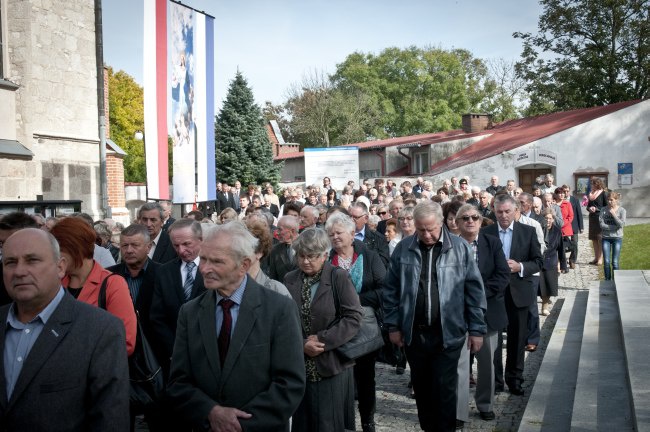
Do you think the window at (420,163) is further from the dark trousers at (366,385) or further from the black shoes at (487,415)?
the dark trousers at (366,385)

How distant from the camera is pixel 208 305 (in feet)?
11.8

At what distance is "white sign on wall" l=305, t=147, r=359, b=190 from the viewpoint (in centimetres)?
2958

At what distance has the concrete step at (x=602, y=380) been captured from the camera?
5.50 meters

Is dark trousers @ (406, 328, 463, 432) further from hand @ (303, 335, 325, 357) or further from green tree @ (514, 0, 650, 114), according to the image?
green tree @ (514, 0, 650, 114)

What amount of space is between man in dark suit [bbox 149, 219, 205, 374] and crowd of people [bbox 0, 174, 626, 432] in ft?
0.04

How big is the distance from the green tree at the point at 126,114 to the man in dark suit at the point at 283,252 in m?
54.0

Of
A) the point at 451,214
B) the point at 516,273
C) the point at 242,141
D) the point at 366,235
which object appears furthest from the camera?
the point at 242,141

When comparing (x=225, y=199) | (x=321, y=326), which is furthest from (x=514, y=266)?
(x=225, y=199)

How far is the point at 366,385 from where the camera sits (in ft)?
20.2

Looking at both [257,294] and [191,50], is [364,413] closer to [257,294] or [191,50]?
[257,294]

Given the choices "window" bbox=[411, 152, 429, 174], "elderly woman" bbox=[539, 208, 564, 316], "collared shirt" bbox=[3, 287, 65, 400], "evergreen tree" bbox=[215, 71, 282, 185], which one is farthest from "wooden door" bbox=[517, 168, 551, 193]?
"collared shirt" bbox=[3, 287, 65, 400]

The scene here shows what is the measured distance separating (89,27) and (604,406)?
13.3 meters

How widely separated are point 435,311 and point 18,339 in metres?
3.23

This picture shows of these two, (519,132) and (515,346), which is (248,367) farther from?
(519,132)
